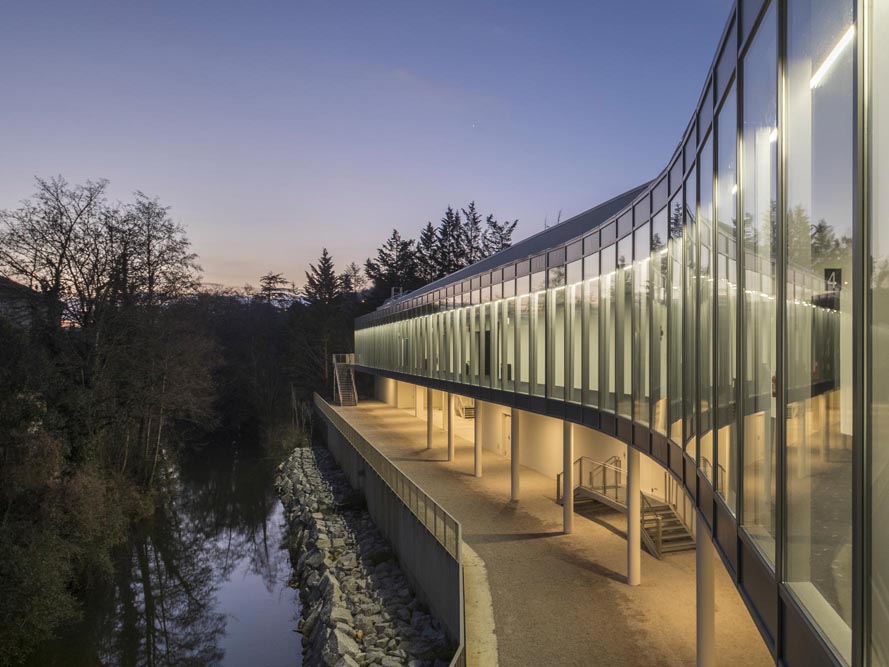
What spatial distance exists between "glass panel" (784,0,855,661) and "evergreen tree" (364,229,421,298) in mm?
74154

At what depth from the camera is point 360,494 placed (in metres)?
26.6

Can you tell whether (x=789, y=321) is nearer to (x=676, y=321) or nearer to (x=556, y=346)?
(x=676, y=321)

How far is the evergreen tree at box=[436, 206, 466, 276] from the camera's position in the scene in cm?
7881

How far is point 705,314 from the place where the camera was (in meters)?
6.86

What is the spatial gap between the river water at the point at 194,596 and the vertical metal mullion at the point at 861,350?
53.7ft

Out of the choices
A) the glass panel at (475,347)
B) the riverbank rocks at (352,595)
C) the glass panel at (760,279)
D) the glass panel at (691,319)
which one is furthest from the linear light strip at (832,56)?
the glass panel at (475,347)

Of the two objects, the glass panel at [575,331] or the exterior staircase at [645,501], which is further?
the glass panel at [575,331]

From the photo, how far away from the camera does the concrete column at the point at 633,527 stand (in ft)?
42.2

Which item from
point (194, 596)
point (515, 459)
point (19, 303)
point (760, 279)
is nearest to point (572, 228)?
point (515, 459)

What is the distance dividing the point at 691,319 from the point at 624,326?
4.60m

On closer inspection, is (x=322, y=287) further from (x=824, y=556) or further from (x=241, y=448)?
(x=824, y=556)

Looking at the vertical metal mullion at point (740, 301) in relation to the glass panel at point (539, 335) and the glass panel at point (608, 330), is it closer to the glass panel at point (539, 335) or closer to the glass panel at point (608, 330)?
the glass panel at point (608, 330)

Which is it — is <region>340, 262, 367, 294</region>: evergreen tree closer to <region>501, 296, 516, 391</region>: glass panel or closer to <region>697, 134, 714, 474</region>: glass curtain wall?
<region>501, 296, 516, 391</region>: glass panel

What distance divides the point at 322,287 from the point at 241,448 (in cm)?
2836
